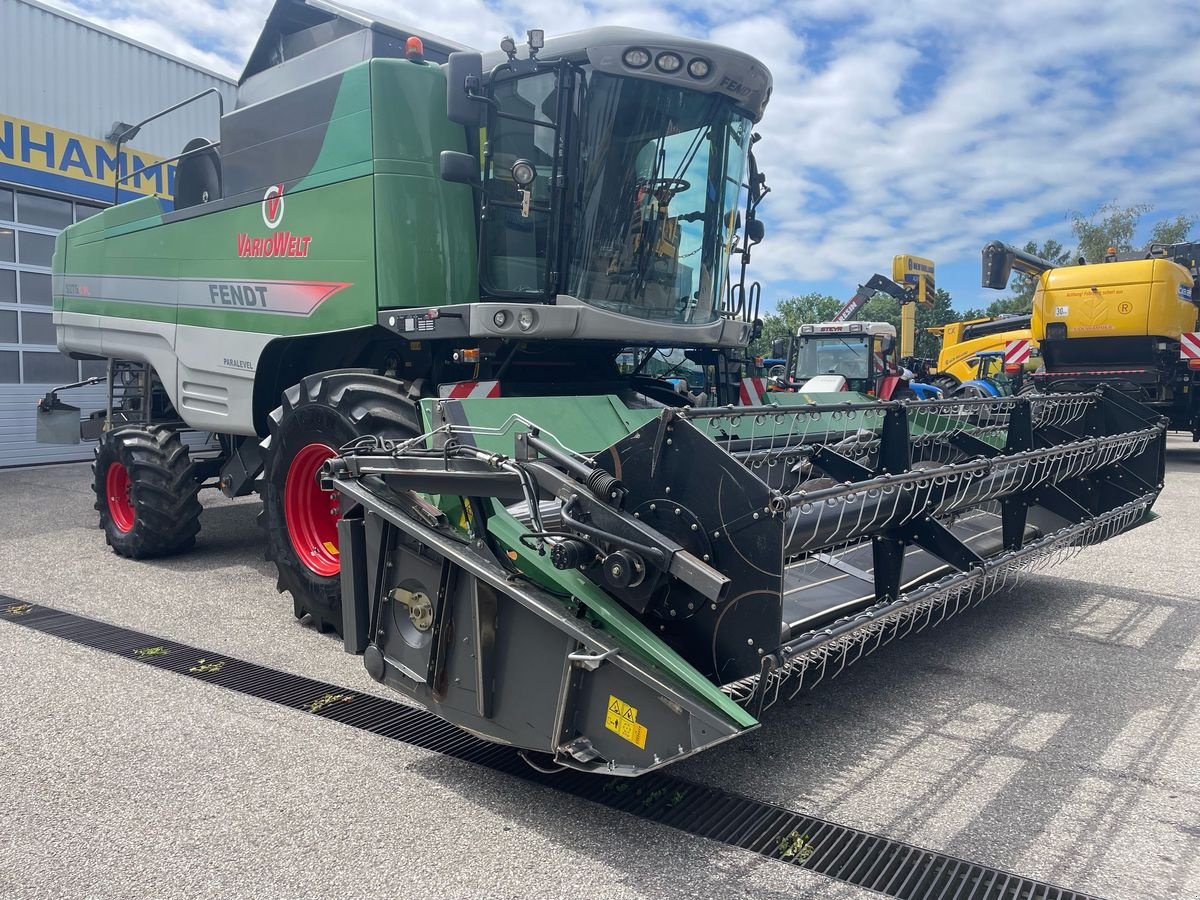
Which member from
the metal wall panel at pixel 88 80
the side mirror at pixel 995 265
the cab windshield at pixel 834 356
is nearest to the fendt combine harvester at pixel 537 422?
the metal wall panel at pixel 88 80

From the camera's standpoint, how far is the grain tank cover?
4793 mm

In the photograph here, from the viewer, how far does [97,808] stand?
2617 mm

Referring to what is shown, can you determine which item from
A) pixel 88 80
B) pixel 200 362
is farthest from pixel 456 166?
pixel 88 80

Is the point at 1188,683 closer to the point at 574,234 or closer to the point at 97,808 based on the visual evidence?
the point at 574,234

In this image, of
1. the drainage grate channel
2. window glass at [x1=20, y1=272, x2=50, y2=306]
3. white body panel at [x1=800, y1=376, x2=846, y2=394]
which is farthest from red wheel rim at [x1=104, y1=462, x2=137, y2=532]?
white body panel at [x1=800, y1=376, x2=846, y2=394]

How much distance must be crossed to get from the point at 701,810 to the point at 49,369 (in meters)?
11.4

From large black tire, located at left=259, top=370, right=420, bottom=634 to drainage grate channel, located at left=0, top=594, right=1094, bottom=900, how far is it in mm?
477

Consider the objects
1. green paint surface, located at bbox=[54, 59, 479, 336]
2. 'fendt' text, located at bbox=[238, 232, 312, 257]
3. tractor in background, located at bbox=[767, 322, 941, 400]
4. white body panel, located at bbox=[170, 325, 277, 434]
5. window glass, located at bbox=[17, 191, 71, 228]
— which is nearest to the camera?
green paint surface, located at bbox=[54, 59, 479, 336]

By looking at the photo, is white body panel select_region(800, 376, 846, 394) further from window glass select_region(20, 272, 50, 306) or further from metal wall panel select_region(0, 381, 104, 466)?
window glass select_region(20, 272, 50, 306)

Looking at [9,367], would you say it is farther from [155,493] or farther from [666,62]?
[666,62]

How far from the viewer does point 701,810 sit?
8.60ft

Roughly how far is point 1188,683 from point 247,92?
5.93 meters

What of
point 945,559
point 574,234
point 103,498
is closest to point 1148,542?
point 945,559

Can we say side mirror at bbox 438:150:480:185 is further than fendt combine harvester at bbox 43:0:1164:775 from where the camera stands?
Yes
